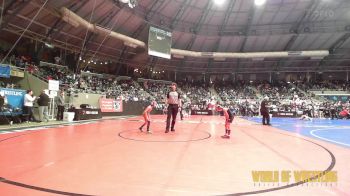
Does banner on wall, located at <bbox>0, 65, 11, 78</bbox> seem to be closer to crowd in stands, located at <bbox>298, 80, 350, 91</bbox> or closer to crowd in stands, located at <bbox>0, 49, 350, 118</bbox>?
crowd in stands, located at <bbox>0, 49, 350, 118</bbox>

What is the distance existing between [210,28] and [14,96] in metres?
27.2

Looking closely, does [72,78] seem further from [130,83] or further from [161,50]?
[130,83]

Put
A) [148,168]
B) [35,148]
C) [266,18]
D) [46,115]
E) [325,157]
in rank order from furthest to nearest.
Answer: [266,18]
[46,115]
[35,148]
[325,157]
[148,168]

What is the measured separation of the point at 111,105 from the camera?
892 inches

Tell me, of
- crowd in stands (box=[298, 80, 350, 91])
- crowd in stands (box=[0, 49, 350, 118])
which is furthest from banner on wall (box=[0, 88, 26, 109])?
crowd in stands (box=[298, 80, 350, 91])

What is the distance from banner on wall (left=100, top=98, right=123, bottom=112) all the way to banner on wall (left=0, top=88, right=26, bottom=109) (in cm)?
829

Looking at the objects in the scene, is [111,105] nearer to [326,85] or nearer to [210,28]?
[210,28]

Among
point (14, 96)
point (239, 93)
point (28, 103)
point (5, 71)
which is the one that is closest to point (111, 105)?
point (5, 71)

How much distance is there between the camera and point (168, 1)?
2964 centimetres

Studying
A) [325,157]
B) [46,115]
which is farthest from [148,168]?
[46,115]

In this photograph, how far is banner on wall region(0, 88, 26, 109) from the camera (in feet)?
40.8

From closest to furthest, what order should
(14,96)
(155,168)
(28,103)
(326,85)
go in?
1. (155,168)
2. (14,96)
3. (28,103)
4. (326,85)

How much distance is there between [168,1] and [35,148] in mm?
26555

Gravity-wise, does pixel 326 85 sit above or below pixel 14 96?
above
